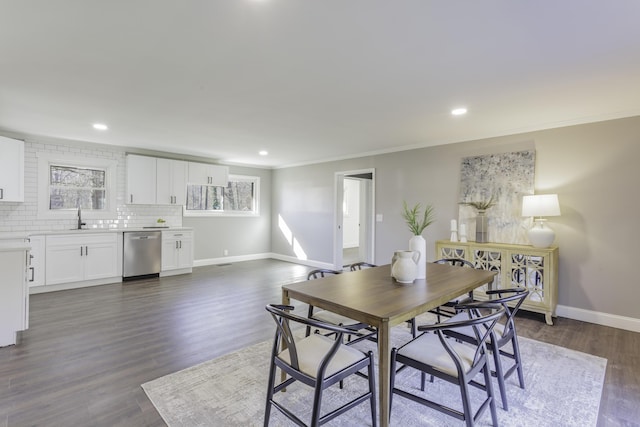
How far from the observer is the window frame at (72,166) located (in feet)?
16.7

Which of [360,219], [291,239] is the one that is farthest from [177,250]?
[360,219]

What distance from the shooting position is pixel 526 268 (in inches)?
149

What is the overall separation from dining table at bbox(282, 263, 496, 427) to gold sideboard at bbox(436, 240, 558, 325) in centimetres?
143

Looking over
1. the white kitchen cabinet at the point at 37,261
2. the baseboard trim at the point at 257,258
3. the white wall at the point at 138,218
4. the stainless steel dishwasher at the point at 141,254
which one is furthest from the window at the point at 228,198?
the white kitchen cabinet at the point at 37,261

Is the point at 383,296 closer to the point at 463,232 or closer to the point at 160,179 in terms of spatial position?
the point at 463,232

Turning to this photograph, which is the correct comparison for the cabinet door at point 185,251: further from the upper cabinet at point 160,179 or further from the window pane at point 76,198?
the window pane at point 76,198

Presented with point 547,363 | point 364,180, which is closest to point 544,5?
point 547,363

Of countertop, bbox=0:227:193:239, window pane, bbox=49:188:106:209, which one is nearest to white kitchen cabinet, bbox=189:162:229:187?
countertop, bbox=0:227:193:239

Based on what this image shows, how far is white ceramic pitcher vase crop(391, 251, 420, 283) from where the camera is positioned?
2336 mm

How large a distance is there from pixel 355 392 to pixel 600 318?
10.7ft

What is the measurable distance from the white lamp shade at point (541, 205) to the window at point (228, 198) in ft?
18.9

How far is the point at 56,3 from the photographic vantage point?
1.73 meters

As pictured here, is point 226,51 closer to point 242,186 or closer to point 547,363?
point 547,363

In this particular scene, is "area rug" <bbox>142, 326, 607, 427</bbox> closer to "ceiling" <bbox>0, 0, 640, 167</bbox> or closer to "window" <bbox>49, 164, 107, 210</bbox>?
"ceiling" <bbox>0, 0, 640, 167</bbox>
